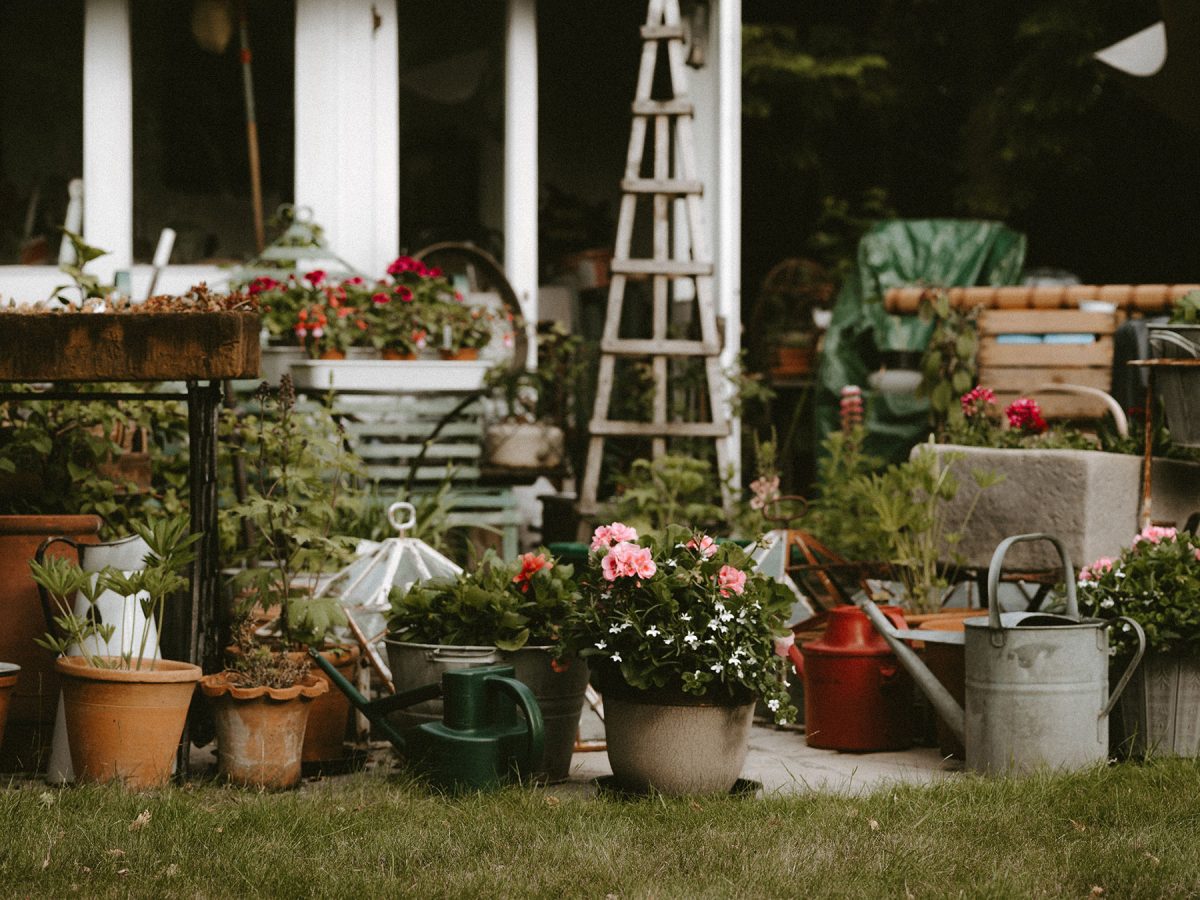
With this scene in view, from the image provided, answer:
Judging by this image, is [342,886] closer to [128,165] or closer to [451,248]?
[451,248]

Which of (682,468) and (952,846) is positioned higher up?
(682,468)

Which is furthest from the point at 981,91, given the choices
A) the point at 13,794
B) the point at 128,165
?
the point at 13,794

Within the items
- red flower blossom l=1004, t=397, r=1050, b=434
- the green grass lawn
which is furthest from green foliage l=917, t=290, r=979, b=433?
the green grass lawn

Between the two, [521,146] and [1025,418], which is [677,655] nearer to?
[1025,418]

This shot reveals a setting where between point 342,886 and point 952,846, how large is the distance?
1382 mm

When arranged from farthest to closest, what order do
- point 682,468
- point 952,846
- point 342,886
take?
1. point 682,468
2. point 952,846
3. point 342,886

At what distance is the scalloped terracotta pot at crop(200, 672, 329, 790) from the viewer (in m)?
4.17

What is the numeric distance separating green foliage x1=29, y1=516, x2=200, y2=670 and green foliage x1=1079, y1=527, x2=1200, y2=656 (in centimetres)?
261

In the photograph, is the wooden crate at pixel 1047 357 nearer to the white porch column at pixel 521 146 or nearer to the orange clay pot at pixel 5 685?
the white porch column at pixel 521 146

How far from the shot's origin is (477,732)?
13.4ft

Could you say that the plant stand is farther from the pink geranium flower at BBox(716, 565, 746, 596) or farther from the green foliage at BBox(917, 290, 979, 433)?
the green foliage at BBox(917, 290, 979, 433)

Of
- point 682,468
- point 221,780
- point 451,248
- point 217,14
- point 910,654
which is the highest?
point 217,14

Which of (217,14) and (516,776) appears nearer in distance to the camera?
(516,776)

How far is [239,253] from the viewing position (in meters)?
7.69
